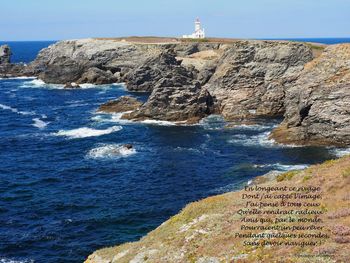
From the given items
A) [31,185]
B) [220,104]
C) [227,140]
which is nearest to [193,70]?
[220,104]

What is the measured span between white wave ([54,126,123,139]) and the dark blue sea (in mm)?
201

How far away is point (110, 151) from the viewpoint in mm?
65625

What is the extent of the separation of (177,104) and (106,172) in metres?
30.4

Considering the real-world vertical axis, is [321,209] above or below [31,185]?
above

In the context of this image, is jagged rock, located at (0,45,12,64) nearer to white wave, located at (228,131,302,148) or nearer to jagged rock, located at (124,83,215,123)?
jagged rock, located at (124,83,215,123)

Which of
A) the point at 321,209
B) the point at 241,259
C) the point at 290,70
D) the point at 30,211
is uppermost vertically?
the point at 290,70

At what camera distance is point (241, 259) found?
776 inches

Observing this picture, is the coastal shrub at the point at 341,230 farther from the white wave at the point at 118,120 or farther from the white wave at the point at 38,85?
the white wave at the point at 38,85

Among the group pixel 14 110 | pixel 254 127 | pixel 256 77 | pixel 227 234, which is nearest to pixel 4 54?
pixel 14 110

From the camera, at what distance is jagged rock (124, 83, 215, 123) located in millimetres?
82312

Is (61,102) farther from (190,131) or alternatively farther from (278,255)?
(278,255)

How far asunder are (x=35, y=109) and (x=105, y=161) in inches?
1949

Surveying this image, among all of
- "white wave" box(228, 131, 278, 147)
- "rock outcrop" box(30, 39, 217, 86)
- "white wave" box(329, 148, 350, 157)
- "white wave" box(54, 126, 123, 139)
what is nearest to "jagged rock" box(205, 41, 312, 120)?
"white wave" box(228, 131, 278, 147)

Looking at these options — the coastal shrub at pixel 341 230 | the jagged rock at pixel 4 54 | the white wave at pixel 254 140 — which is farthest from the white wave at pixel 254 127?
the jagged rock at pixel 4 54
